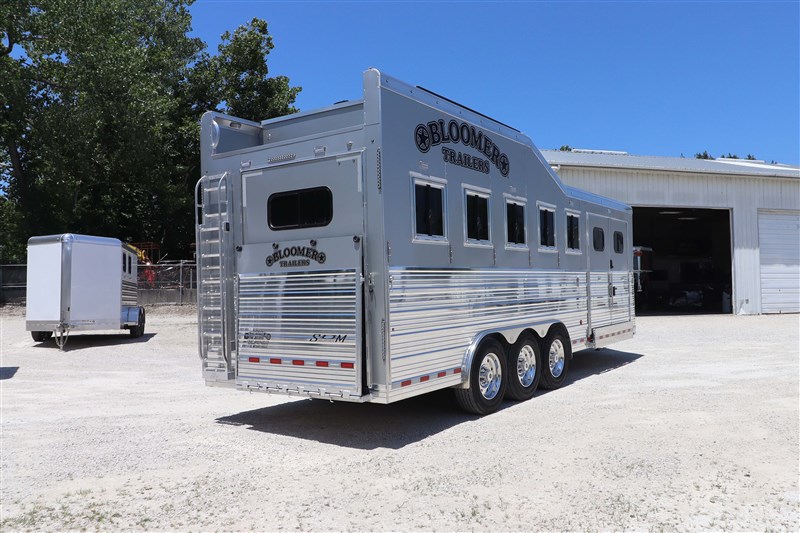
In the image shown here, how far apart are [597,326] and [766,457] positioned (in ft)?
17.4

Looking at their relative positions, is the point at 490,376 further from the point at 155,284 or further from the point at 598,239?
the point at 155,284

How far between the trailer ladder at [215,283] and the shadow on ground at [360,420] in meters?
0.82

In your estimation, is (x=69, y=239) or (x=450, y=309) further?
(x=69, y=239)

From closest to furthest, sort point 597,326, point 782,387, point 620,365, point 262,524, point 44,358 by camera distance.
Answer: point 262,524, point 782,387, point 597,326, point 620,365, point 44,358

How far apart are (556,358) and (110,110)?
24.7 metres

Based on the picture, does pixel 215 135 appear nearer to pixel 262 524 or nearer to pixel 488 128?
pixel 488 128

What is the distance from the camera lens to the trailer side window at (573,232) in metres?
10.1

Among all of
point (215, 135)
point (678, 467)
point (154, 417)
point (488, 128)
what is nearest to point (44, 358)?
point (154, 417)

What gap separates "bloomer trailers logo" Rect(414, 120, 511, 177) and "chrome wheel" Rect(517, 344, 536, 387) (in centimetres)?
238

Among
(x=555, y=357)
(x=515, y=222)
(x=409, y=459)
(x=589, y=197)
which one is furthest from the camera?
(x=589, y=197)

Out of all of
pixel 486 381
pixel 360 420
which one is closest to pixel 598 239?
pixel 486 381

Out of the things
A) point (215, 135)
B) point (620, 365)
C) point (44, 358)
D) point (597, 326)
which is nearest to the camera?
point (215, 135)

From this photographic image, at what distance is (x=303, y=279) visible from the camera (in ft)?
21.9

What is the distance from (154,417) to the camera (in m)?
7.95
